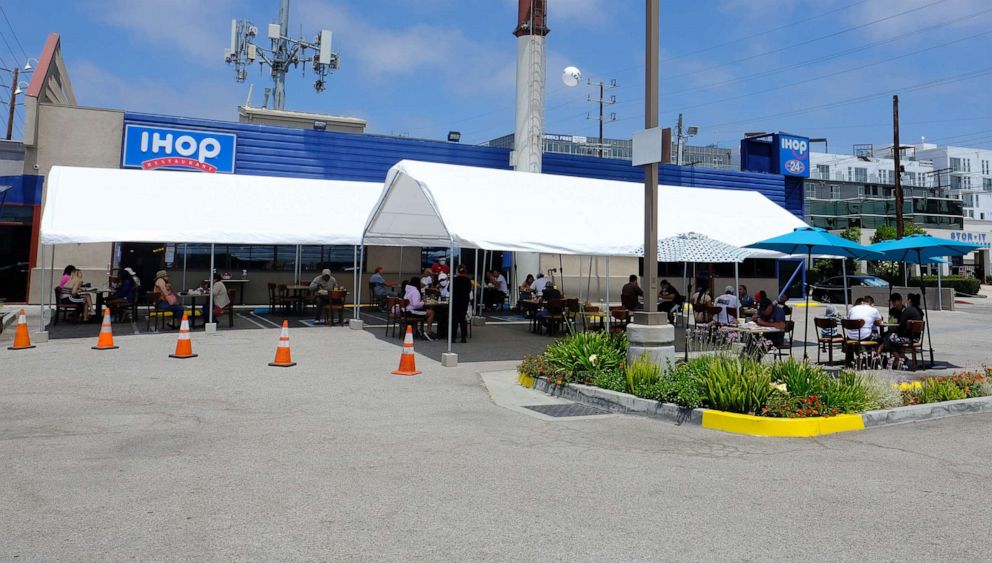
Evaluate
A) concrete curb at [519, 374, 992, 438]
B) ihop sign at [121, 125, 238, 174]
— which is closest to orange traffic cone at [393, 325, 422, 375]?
concrete curb at [519, 374, 992, 438]

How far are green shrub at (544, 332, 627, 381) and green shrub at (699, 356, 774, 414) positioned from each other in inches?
67.4

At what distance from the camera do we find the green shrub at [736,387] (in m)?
7.82

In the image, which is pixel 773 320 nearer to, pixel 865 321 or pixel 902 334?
pixel 865 321

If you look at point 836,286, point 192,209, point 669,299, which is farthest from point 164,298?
point 836,286

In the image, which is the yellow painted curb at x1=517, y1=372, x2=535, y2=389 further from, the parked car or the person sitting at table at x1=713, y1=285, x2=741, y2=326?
the parked car

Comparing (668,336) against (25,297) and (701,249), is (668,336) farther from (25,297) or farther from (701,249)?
(25,297)

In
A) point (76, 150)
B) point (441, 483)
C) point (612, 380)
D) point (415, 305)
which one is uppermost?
point (76, 150)

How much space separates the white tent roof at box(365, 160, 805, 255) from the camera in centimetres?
1337

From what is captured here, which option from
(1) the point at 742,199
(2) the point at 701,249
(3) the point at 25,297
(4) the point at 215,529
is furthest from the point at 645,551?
(3) the point at 25,297

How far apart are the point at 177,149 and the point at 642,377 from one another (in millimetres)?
18883

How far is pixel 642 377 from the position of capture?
8.93 meters

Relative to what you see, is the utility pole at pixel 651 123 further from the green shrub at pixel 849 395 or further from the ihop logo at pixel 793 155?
the ihop logo at pixel 793 155

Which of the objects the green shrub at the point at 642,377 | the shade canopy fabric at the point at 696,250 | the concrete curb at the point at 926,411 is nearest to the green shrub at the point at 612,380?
the green shrub at the point at 642,377

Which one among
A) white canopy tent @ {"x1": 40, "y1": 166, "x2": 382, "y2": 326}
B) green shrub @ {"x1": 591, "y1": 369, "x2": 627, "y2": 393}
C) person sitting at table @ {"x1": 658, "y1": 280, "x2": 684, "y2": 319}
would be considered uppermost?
white canopy tent @ {"x1": 40, "y1": 166, "x2": 382, "y2": 326}
